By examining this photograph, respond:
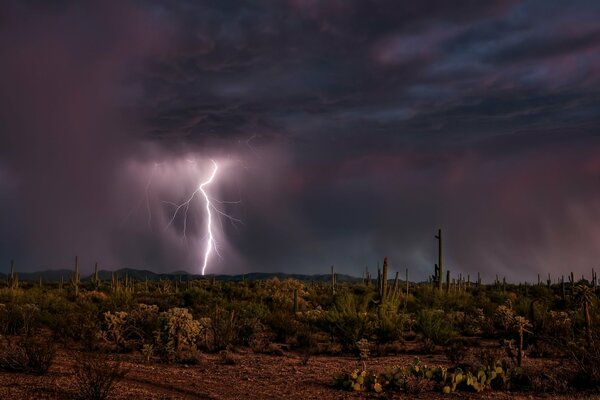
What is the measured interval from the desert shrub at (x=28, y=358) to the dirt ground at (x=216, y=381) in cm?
28

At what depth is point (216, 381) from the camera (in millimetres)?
14055

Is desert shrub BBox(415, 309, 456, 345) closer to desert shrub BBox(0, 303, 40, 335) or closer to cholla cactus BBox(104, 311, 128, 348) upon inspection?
cholla cactus BBox(104, 311, 128, 348)

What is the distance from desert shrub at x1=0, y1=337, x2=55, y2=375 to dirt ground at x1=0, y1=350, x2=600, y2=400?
282 mm

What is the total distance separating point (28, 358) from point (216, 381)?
4610mm

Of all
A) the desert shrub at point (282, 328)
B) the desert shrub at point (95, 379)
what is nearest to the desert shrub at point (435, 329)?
the desert shrub at point (282, 328)

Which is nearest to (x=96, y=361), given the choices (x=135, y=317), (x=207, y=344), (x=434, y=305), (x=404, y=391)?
(x=404, y=391)

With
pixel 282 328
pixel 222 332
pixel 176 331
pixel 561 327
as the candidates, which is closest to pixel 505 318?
pixel 561 327

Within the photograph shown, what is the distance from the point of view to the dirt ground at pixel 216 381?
39.5 ft

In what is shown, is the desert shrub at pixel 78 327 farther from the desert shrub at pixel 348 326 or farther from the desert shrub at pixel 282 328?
the desert shrub at pixel 348 326

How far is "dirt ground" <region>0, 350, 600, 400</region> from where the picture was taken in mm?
12053

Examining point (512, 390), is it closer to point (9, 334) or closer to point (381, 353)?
point (381, 353)

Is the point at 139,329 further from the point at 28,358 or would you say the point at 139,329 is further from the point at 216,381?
the point at 216,381

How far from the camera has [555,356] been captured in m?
18.5

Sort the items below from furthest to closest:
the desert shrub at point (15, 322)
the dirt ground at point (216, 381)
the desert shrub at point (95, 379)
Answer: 1. the desert shrub at point (15, 322)
2. the dirt ground at point (216, 381)
3. the desert shrub at point (95, 379)
